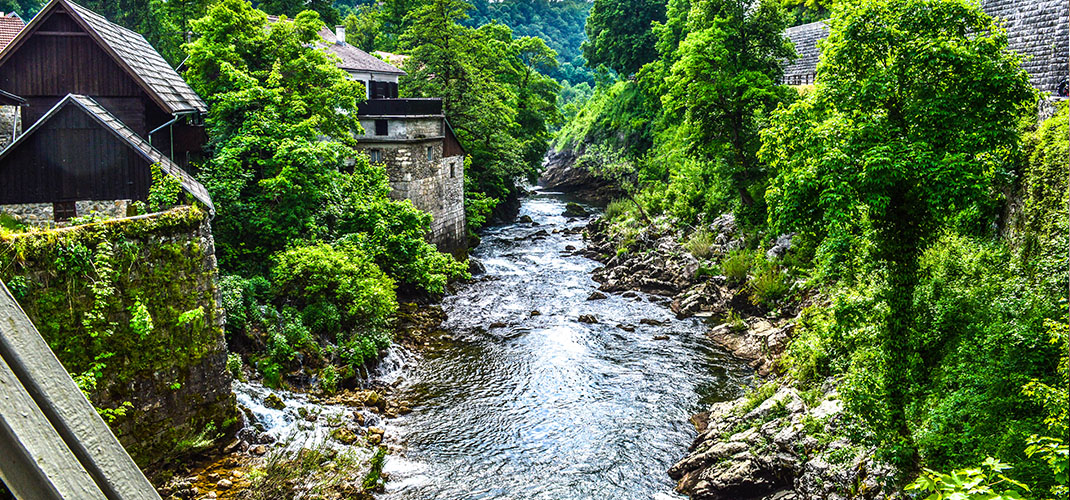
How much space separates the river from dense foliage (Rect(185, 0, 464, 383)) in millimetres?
2169

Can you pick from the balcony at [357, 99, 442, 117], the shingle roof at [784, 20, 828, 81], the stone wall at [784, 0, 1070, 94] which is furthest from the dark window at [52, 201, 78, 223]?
the shingle roof at [784, 20, 828, 81]

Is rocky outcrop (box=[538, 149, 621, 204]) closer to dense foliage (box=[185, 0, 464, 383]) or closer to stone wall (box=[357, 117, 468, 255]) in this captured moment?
stone wall (box=[357, 117, 468, 255])

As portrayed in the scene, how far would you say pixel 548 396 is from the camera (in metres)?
17.2

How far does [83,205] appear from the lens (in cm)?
1429

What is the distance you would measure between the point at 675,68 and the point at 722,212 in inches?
235

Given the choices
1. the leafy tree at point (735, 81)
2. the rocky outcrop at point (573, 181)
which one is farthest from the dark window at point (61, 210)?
the rocky outcrop at point (573, 181)

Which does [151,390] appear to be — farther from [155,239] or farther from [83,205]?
[83,205]

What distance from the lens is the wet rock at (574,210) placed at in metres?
42.4

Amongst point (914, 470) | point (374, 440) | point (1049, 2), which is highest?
point (1049, 2)

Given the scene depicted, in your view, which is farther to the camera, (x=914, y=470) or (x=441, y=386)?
(x=441, y=386)

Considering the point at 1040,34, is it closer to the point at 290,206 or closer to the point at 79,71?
the point at 290,206

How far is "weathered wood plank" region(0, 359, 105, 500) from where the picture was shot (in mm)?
1615

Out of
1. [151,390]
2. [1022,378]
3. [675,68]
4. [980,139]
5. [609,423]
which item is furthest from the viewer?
[675,68]

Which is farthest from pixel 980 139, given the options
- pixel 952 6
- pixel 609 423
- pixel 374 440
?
pixel 374 440
